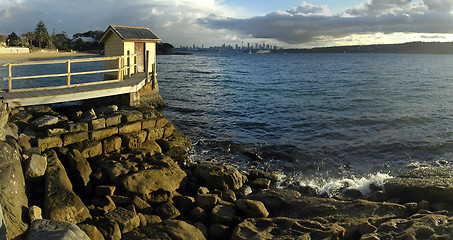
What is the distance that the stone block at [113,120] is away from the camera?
40.0 ft

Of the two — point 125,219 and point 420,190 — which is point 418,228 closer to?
point 420,190

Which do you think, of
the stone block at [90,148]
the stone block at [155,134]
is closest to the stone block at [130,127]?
the stone block at [155,134]

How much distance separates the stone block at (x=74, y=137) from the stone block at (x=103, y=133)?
9.1 inches

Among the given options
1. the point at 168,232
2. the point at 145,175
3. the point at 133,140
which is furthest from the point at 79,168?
the point at 168,232

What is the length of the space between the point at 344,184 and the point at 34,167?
931 cm

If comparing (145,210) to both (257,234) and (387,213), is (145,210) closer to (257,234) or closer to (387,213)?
(257,234)

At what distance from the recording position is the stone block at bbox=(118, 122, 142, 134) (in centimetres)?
1232

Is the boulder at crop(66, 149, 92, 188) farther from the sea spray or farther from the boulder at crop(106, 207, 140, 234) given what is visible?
the sea spray

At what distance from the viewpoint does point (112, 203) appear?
810cm

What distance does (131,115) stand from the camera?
1304cm

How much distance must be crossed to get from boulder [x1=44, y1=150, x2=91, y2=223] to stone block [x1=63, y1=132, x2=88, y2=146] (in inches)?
108

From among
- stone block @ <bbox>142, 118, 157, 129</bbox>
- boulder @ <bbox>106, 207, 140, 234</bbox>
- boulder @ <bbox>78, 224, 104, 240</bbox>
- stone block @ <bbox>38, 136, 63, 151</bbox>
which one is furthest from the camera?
stone block @ <bbox>142, 118, 157, 129</bbox>

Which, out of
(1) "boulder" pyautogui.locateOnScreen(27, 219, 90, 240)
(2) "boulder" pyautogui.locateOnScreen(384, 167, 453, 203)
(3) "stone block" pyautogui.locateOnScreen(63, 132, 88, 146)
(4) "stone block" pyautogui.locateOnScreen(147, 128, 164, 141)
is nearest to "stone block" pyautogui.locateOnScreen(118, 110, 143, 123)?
(4) "stone block" pyautogui.locateOnScreen(147, 128, 164, 141)

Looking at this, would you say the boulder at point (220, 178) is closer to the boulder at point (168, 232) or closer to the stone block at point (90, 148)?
the boulder at point (168, 232)
